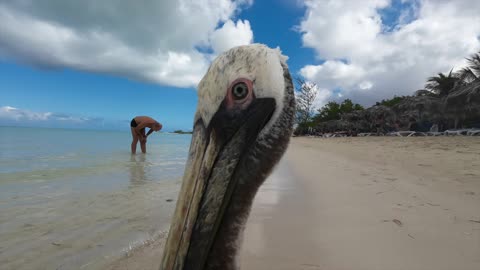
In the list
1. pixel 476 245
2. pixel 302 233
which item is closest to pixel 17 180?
pixel 302 233

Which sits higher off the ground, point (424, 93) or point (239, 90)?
point (424, 93)

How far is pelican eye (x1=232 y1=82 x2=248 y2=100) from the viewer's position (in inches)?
63.0

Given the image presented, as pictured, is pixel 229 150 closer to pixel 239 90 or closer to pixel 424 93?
pixel 239 90

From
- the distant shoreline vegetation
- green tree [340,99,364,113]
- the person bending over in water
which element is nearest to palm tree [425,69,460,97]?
the distant shoreline vegetation

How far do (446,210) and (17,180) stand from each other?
21.9ft

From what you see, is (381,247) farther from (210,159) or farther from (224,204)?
(210,159)

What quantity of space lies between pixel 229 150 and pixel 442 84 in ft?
130

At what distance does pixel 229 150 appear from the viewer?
5.15 ft

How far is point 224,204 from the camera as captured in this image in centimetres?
147

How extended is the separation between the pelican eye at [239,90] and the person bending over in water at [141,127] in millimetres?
11169

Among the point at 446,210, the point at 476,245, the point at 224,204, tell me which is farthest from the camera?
the point at 446,210

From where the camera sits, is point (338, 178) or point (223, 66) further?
point (338, 178)

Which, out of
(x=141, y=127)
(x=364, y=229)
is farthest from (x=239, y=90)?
(x=141, y=127)

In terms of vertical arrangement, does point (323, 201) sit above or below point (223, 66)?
below
